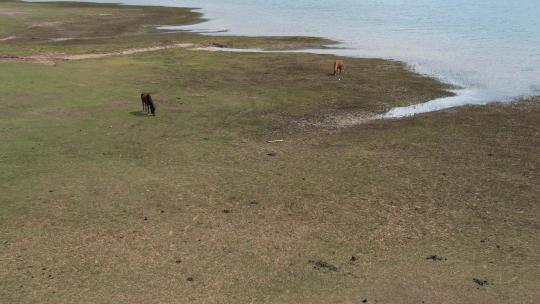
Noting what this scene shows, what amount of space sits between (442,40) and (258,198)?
3665cm

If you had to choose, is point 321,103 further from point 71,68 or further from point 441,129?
point 71,68

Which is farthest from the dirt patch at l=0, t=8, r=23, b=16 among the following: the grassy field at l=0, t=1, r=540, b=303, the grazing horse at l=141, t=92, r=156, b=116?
the grazing horse at l=141, t=92, r=156, b=116

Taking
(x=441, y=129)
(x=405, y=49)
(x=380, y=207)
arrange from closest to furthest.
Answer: (x=380, y=207)
(x=441, y=129)
(x=405, y=49)

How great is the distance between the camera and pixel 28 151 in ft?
44.9

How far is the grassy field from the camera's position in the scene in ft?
27.5

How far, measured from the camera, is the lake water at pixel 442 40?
25078 mm

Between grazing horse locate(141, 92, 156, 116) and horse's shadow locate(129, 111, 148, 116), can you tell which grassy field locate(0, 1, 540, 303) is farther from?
grazing horse locate(141, 92, 156, 116)

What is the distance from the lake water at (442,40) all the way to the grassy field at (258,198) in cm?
464

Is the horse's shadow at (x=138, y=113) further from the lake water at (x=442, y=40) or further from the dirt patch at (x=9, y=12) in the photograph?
the dirt patch at (x=9, y=12)

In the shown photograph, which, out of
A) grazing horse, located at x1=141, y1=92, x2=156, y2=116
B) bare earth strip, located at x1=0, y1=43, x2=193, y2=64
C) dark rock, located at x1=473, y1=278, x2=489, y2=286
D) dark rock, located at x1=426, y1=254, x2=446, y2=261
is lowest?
dark rock, located at x1=473, y1=278, x2=489, y2=286

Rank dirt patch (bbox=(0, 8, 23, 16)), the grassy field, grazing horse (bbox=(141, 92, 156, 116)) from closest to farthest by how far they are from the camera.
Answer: the grassy field
grazing horse (bbox=(141, 92, 156, 116))
dirt patch (bbox=(0, 8, 23, 16))

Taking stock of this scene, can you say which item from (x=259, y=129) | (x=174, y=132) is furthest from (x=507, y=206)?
(x=174, y=132)

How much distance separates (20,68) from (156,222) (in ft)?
56.3

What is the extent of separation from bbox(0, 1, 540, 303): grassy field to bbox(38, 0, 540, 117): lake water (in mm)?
4645
